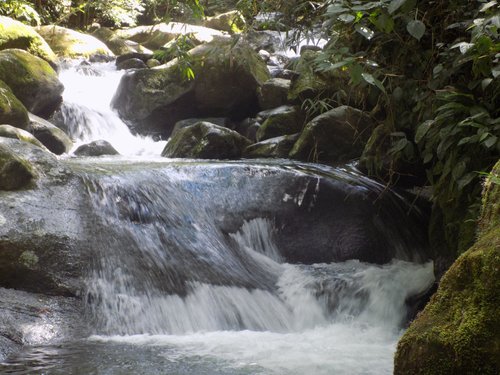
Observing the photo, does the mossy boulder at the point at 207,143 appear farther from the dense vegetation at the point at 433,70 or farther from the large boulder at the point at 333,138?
the dense vegetation at the point at 433,70

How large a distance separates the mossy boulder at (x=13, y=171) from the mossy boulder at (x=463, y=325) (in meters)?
3.53

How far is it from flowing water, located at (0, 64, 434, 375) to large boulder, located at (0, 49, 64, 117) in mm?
4021

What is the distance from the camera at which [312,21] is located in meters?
5.10

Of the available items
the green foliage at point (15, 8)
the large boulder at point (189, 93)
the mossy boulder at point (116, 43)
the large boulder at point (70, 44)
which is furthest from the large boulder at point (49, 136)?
the mossy boulder at point (116, 43)

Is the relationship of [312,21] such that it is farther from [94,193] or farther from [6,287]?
[6,287]

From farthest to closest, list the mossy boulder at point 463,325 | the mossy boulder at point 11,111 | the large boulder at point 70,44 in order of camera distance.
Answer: the large boulder at point 70,44 < the mossy boulder at point 11,111 < the mossy boulder at point 463,325

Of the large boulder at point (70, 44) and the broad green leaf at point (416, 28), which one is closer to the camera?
the broad green leaf at point (416, 28)

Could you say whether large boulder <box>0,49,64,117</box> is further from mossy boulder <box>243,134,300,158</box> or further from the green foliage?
mossy boulder <box>243,134,300,158</box>

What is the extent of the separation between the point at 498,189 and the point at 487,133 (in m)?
0.85

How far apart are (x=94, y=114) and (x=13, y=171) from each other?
667cm

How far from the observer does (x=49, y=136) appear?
345 inches

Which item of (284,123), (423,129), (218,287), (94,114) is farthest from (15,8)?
(423,129)

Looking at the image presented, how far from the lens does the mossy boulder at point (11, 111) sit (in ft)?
26.3

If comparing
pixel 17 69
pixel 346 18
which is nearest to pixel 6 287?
pixel 346 18
